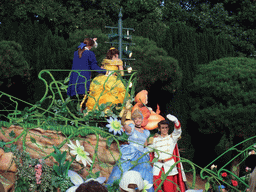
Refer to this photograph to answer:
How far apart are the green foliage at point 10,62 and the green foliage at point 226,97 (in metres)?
5.68

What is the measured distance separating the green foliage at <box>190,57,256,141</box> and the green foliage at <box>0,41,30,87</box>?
5680 millimetres

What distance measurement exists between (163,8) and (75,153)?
17.1 metres

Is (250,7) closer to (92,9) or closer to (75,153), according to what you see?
(92,9)

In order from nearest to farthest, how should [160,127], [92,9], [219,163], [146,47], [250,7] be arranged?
1. [160,127]
2. [146,47]
3. [219,163]
4. [92,9]
5. [250,7]

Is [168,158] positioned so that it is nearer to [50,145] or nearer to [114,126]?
[114,126]

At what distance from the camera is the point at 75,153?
99.3 inches

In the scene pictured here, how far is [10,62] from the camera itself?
1015cm

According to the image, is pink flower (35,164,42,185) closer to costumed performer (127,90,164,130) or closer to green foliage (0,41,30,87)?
costumed performer (127,90,164,130)

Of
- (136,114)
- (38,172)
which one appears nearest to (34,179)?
(38,172)

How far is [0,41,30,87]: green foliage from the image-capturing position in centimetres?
990

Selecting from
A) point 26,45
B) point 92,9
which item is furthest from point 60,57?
point 92,9

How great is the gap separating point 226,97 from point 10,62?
668cm

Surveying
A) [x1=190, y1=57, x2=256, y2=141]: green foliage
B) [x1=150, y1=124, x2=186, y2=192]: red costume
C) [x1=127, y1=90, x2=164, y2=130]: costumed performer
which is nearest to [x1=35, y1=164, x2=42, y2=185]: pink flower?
[x1=127, y1=90, x2=164, y2=130]: costumed performer

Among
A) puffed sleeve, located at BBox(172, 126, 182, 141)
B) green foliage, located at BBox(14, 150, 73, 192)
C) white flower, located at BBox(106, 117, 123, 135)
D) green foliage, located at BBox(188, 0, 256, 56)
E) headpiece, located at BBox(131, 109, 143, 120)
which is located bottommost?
puffed sleeve, located at BBox(172, 126, 182, 141)
